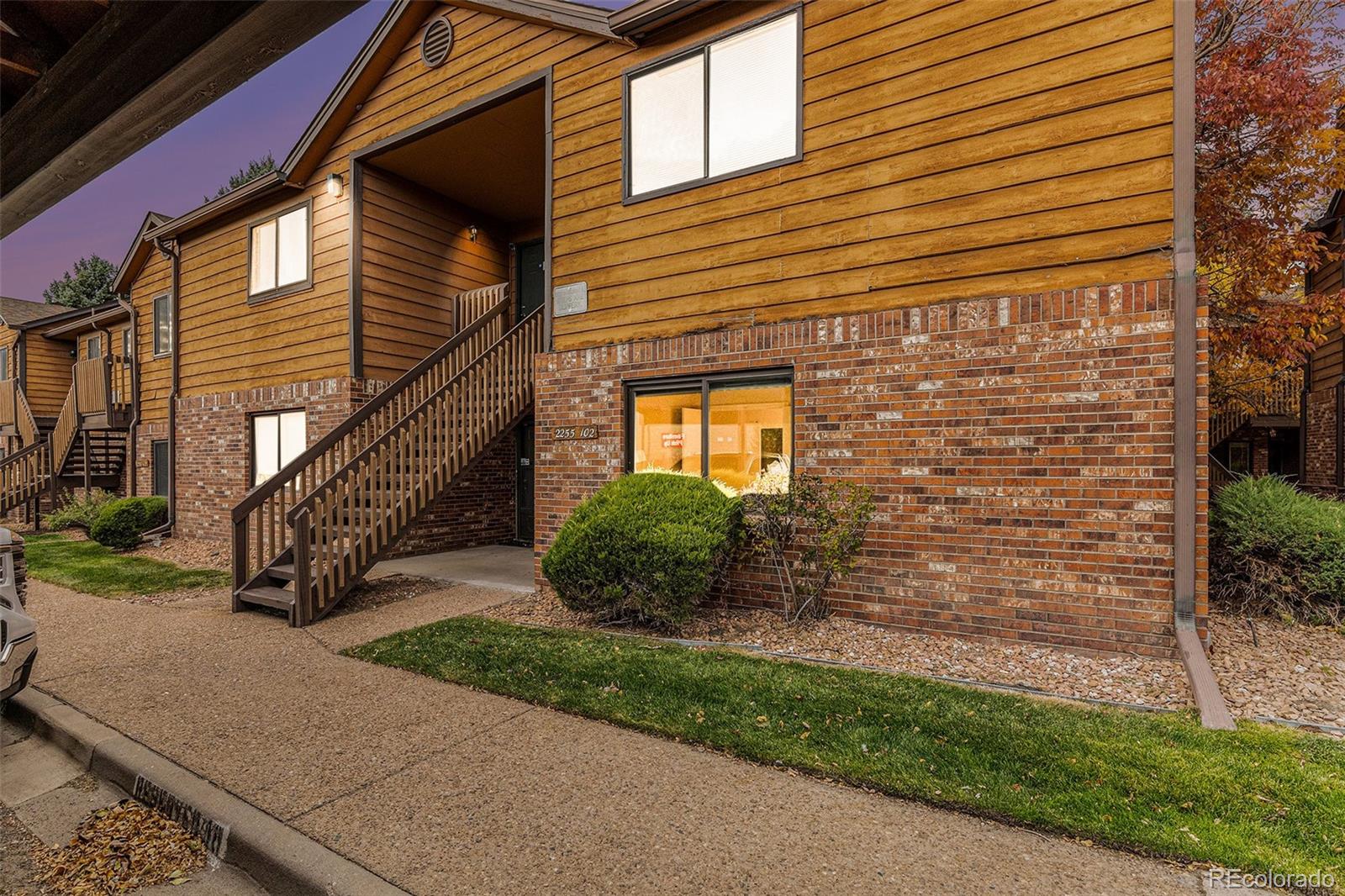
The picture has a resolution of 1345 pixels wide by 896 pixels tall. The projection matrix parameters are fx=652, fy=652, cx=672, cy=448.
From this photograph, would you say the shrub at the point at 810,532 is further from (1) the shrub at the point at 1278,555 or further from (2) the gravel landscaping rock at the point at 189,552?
(2) the gravel landscaping rock at the point at 189,552

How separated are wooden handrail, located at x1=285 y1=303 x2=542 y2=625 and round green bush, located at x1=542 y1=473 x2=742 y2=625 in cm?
248

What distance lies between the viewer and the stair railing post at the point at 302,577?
6348 millimetres

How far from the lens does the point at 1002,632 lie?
507 centimetres

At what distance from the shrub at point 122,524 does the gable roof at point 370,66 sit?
561cm

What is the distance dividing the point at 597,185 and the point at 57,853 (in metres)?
6.91

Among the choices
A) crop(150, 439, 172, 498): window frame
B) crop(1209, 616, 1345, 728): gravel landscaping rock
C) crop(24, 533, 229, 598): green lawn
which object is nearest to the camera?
crop(1209, 616, 1345, 728): gravel landscaping rock

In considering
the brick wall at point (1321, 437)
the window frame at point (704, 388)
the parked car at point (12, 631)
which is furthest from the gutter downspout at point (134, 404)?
the brick wall at point (1321, 437)

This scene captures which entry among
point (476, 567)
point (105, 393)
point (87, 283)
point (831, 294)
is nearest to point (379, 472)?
point (476, 567)

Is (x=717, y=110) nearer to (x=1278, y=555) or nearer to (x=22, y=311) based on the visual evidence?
(x=1278, y=555)

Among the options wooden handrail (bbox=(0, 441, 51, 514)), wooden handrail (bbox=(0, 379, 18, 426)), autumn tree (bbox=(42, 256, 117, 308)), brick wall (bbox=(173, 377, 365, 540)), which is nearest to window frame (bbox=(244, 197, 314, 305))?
brick wall (bbox=(173, 377, 365, 540))

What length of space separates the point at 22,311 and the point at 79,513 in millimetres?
13971

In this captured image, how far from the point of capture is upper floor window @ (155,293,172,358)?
47.5 feet

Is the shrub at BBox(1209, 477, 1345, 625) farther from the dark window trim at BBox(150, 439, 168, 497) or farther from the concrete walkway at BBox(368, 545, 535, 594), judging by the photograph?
the dark window trim at BBox(150, 439, 168, 497)

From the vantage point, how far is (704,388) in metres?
6.60
